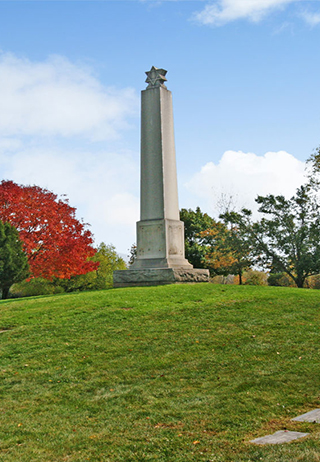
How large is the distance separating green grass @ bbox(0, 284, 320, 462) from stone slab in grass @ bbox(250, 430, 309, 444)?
13cm

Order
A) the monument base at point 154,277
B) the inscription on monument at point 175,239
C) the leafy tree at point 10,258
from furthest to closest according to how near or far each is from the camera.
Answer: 1. the leafy tree at point 10,258
2. the inscription on monument at point 175,239
3. the monument base at point 154,277

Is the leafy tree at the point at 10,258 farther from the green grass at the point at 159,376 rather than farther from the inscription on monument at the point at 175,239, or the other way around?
the inscription on monument at the point at 175,239

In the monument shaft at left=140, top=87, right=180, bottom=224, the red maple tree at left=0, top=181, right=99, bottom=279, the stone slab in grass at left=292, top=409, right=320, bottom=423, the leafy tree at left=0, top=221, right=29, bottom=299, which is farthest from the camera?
the red maple tree at left=0, top=181, right=99, bottom=279

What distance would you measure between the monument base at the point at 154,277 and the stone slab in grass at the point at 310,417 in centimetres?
946

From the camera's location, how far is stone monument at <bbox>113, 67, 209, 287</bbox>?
14.9m

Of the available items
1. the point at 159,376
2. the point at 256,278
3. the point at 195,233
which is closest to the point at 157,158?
the point at 159,376

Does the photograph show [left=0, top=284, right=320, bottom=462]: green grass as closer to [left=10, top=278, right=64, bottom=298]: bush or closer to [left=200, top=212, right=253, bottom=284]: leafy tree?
[left=200, top=212, right=253, bottom=284]: leafy tree

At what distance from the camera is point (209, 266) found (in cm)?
3553

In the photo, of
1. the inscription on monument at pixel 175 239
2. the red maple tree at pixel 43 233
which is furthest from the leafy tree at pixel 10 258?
the inscription on monument at pixel 175 239

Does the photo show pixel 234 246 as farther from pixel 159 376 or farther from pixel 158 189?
pixel 159 376

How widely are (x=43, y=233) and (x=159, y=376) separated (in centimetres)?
1928

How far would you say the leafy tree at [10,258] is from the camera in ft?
68.1

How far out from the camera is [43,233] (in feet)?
81.3

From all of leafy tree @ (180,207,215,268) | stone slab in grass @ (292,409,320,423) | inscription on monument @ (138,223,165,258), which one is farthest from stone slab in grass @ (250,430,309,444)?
leafy tree @ (180,207,215,268)
